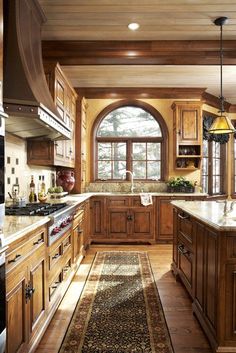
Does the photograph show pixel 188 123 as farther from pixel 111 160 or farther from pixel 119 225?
pixel 119 225

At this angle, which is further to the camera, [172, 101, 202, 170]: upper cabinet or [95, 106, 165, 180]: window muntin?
[95, 106, 165, 180]: window muntin

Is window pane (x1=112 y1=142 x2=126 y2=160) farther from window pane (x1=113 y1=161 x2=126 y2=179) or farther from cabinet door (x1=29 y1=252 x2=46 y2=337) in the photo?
cabinet door (x1=29 y1=252 x2=46 y2=337)

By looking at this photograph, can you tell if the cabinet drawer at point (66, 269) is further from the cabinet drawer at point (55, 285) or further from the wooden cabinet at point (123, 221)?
the wooden cabinet at point (123, 221)

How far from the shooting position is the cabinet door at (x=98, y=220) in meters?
5.19

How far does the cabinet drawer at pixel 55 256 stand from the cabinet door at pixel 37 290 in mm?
210

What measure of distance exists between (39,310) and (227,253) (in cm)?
136

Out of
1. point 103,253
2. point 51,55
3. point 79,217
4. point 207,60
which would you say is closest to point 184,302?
point 79,217

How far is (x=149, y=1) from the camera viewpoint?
2.68 meters

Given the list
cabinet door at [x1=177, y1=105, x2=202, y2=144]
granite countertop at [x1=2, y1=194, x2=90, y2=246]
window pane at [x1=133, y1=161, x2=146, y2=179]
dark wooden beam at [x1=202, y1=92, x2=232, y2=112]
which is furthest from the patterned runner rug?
dark wooden beam at [x1=202, y1=92, x2=232, y2=112]

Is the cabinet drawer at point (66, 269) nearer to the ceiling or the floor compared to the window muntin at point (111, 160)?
nearer to the floor

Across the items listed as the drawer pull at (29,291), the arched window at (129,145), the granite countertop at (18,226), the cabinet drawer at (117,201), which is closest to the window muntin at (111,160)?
the arched window at (129,145)

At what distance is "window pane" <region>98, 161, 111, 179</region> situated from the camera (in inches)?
235

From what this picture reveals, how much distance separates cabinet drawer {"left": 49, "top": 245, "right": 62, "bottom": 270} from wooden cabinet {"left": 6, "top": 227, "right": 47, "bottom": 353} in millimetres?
209

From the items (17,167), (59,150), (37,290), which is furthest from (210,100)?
(37,290)
